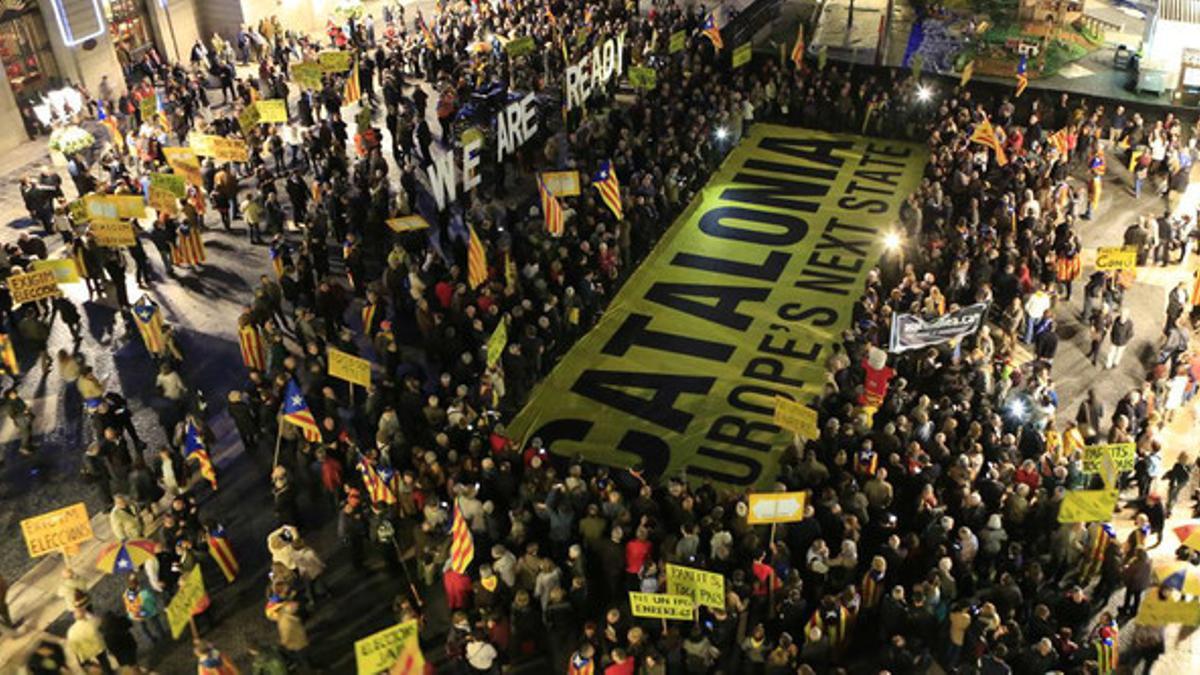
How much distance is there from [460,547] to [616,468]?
4.53 meters

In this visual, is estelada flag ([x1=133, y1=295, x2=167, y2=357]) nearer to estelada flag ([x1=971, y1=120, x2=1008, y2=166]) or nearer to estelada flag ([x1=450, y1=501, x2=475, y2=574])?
estelada flag ([x1=450, y1=501, x2=475, y2=574])

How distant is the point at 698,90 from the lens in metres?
29.7

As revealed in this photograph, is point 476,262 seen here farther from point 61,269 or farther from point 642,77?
point 642,77

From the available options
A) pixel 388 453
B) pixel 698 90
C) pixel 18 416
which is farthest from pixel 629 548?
pixel 698 90

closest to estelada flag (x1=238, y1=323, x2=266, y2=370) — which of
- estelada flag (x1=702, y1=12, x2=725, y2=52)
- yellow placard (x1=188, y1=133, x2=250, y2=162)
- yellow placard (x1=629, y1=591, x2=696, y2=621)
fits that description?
yellow placard (x1=188, y1=133, x2=250, y2=162)

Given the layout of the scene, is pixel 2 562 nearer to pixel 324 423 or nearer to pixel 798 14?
pixel 324 423

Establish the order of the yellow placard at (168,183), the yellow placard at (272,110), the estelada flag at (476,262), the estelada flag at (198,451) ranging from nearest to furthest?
the estelada flag at (198,451), the estelada flag at (476,262), the yellow placard at (168,183), the yellow placard at (272,110)

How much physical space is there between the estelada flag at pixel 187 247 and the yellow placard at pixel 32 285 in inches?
143

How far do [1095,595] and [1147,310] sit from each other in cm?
979

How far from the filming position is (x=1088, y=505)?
14.9m

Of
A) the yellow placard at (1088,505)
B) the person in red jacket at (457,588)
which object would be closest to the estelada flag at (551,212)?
the person in red jacket at (457,588)

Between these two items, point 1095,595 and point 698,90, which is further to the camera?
point 698,90

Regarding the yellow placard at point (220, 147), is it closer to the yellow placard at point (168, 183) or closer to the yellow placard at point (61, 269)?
the yellow placard at point (168, 183)

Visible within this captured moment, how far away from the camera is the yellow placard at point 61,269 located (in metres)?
20.8
